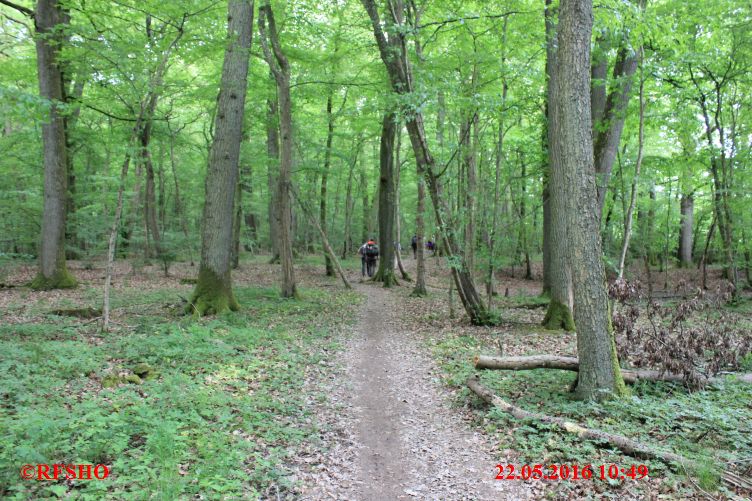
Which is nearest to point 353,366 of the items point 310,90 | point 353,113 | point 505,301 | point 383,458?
point 383,458

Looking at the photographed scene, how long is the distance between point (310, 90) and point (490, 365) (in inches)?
467

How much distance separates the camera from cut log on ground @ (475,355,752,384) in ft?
17.8

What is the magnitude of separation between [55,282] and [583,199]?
13.8 metres

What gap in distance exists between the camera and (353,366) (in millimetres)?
7539

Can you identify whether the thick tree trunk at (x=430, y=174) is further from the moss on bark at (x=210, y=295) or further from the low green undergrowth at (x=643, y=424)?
the moss on bark at (x=210, y=295)

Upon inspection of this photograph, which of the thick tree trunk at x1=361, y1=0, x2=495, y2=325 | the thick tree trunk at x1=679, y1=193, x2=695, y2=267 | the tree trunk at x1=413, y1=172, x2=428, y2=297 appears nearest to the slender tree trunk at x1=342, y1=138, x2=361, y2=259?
the tree trunk at x1=413, y1=172, x2=428, y2=297

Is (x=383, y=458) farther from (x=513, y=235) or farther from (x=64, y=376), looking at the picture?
(x=513, y=235)

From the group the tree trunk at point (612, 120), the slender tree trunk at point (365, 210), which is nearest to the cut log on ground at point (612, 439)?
the tree trunk at point (612, 120)

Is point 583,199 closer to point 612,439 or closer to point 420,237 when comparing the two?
point 612,439

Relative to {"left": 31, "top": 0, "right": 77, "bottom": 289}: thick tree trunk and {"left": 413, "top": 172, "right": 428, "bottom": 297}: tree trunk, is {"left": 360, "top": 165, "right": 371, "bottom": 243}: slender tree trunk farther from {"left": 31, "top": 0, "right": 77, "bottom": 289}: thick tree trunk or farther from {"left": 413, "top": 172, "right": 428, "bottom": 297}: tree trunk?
{"left": 31, "top": 0, "right": 77, "bottom": 289}: thick tree trunk

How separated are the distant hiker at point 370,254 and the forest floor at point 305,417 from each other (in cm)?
1024

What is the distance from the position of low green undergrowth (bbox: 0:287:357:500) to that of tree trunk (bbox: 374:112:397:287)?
8887 millimetres

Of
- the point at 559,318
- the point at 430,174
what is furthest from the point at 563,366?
the point at 430,174

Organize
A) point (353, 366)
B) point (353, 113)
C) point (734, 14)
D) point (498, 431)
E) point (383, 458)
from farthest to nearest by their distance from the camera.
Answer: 1. point (353, 113)
2. point (734, 14)
3. point (353, 366)
4. point (498, 431)
5. point (383, 458)
